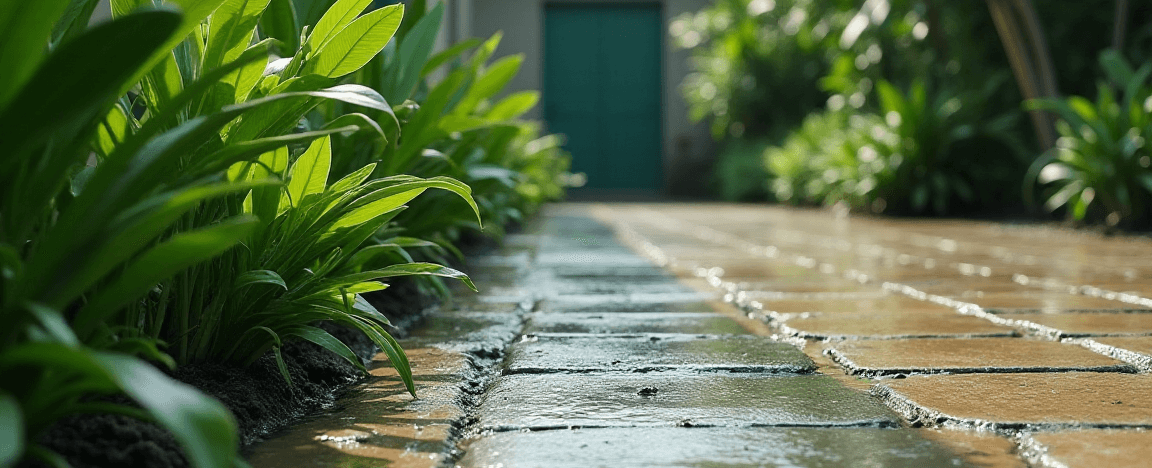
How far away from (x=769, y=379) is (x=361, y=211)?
65 centimetres

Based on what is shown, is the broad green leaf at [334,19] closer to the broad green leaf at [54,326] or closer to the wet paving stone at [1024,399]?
the broad green leaf at [54,326]

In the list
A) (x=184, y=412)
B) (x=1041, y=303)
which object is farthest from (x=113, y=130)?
(x=1041, y=303)

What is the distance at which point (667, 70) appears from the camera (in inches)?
466

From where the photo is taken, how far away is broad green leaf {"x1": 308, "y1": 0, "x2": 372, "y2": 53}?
127cm

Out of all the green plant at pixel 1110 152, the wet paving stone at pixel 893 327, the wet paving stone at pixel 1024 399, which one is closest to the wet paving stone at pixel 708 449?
the wet paving stone at pixel 1024 399

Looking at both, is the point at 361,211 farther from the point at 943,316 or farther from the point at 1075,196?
the point at 1075,196

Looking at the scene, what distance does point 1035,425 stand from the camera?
1141mm

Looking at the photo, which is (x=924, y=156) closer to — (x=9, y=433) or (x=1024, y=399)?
(x=1024, y=399)

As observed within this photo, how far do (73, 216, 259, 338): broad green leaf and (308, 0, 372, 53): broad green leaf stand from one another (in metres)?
0.52

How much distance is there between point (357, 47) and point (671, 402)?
630 mm

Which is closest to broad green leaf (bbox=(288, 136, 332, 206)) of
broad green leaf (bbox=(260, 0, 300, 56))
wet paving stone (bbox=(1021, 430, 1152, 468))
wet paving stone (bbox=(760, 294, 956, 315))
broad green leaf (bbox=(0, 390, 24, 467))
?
broad green leaf (bbox=(260, 0, 300, 56))

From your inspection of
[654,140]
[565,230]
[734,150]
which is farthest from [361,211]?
[654,140]

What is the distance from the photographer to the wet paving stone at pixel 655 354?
4.91 feet

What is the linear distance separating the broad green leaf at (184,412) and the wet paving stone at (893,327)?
139 centimetres
